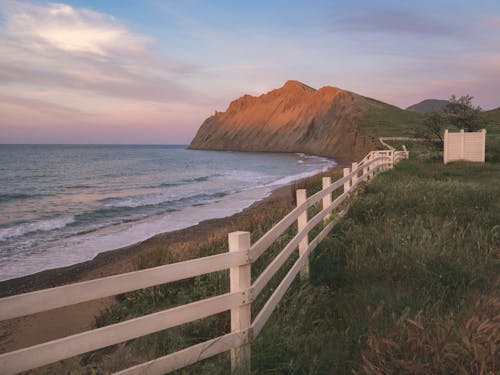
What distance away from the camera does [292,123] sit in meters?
118

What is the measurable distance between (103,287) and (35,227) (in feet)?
56.3

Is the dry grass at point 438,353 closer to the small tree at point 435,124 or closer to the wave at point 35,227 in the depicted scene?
the wave at point 35,227

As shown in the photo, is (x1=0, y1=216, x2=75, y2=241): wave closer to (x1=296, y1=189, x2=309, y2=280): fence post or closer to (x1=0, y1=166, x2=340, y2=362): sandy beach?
(x1=0, y1=166, x2=340, y2=362): sandy beach

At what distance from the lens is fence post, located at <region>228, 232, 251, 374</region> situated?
331 centimetres

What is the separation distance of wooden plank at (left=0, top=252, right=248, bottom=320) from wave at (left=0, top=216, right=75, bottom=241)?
15.0m

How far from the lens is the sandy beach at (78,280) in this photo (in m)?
7.20

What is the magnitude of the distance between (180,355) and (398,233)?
4926mm

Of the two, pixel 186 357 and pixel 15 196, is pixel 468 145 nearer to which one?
pixel 186 357

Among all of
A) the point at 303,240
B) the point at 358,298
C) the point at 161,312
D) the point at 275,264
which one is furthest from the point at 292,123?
the point at 161,312

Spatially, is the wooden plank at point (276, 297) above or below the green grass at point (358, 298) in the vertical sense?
above

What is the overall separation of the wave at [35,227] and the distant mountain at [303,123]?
49.4 meters

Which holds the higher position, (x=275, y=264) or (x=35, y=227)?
(x=275, y=264)

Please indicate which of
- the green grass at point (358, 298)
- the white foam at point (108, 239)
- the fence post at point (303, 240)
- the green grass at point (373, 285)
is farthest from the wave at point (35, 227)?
the fence post at point (303, 240)

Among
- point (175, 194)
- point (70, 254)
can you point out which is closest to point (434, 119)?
point (175, 194)
